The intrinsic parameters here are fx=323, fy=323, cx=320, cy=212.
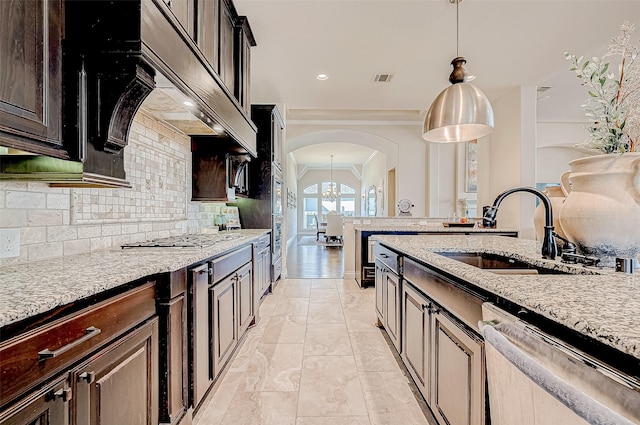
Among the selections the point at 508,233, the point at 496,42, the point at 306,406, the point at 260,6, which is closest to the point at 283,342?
the point at 306,406

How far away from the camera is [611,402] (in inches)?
21.5

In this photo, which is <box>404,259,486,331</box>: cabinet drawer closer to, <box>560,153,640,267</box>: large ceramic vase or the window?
<box>560,153,640,267</box>: large ceramic vase

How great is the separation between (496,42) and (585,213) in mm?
3036

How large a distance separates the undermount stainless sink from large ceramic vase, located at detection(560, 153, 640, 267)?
21 cm

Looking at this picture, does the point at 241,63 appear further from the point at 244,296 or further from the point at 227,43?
the point at 244,296

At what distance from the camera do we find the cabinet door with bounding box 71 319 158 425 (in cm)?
96

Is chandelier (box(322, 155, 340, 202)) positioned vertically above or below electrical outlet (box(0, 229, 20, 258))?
above

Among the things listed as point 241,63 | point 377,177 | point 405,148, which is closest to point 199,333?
point 241,63

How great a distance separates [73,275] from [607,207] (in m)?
1.89

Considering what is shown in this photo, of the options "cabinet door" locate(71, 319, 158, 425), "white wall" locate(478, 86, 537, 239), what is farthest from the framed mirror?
"cabinet door" locate(71, 319, 158, 425)

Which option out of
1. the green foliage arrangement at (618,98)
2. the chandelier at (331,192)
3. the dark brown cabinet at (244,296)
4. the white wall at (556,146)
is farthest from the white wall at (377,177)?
the green foliage arrangement at (618,98)

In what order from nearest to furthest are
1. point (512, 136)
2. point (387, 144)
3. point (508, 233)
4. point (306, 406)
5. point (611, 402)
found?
1. point (611, 402)
2. point (306, 406)
3. point (508, 233)
4. point (512, 136)
5. point (387, 144)

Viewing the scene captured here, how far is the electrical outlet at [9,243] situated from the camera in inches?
50.8

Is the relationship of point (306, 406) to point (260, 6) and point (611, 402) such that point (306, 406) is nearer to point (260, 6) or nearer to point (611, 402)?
point (611, 402)
